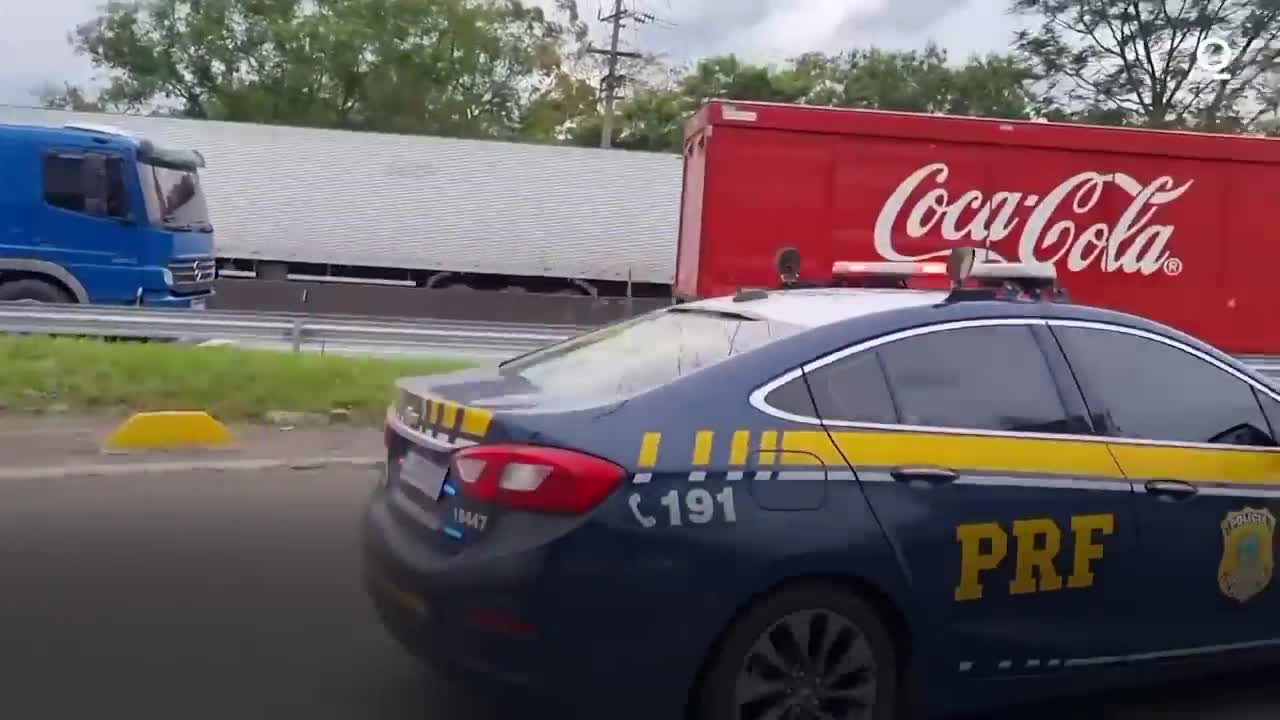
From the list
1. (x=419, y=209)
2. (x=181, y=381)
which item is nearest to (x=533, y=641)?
(x=181, y=381)

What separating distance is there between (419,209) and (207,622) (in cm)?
2037

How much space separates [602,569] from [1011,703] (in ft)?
4.90

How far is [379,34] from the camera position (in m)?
47.1

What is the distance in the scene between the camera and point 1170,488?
Result: 4375mm

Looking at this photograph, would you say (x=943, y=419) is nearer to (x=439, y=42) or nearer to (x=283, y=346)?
(x=283, y=346)

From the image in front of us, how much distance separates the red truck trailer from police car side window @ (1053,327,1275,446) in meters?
8.85

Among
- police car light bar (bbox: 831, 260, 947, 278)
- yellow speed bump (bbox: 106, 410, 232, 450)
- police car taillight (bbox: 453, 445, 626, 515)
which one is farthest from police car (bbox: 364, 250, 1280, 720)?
→ yellow speed bump (bbox: 106, 410, 232, 450)

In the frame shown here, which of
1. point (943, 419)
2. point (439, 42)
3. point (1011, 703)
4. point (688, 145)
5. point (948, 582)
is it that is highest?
point (439, 42)

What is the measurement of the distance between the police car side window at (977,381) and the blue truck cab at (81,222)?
44.5 feet

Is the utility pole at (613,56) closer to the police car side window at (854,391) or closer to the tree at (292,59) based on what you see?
the tree at (292,59)

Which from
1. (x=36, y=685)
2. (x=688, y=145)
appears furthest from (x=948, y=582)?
(x=688, y=145)

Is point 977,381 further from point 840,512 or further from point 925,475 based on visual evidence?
point 840,512

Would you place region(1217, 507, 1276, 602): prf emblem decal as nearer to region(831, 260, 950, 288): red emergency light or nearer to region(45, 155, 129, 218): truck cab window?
Result: region(831, 260, 950, 288): red emergency light

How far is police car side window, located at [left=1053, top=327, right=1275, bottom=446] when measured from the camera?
444cm
